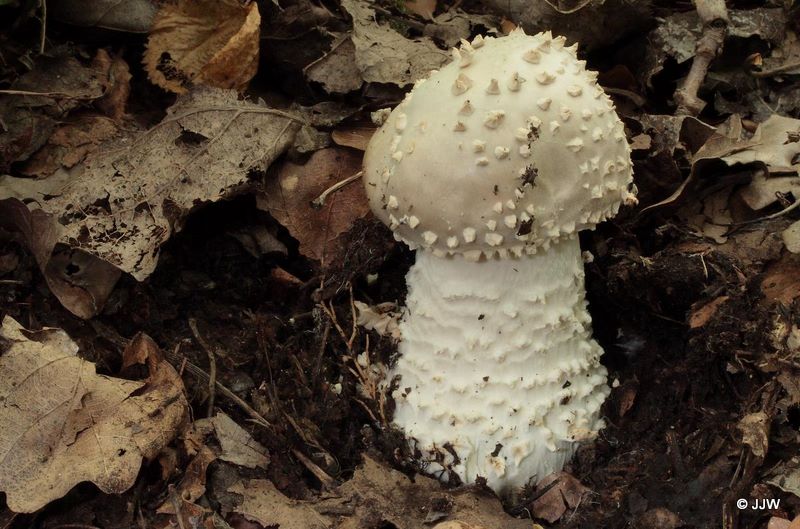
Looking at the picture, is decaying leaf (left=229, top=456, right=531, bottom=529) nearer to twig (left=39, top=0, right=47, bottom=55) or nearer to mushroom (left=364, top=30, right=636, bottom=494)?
mushroom (left=364, top=30, right=636, bottom=494)

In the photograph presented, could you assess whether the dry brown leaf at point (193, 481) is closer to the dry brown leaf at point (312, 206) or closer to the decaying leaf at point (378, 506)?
the decaying leaf at point (378, 506)

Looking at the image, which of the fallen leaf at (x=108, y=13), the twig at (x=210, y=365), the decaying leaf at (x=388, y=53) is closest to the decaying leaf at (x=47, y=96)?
the fallen leaf at (x=108, y=13)

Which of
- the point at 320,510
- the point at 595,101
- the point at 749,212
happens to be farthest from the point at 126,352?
the point at 749,212

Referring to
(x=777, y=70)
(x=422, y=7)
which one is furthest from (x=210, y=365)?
(x=777, y=70)

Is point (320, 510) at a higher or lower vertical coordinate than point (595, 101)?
lower

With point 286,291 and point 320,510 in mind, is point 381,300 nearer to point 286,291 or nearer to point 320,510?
point 286,291

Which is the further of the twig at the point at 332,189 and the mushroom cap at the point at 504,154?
the twig at the point at 332,189

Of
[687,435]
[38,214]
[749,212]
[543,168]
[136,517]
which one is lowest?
[136,517]
